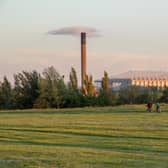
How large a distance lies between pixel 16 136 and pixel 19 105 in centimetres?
6320

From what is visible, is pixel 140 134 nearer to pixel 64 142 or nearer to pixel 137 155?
pixel 64 142

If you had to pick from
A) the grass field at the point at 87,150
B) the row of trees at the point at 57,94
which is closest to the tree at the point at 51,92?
the row of trees at the point at 57,94

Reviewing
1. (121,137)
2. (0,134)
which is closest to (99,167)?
(121,137)

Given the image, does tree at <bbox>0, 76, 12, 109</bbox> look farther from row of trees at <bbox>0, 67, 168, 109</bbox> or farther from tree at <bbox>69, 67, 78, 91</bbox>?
tree at <bbox>69, 67, 78, 91</bbox>

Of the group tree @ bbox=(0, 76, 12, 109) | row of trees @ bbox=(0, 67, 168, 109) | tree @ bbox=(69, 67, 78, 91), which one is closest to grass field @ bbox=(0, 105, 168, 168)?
row of trees @ bbox=(0, 67, 168, 109)

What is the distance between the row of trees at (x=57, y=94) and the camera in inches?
3410

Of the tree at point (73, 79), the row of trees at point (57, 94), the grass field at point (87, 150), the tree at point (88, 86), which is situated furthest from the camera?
the tree at point (73, 79)

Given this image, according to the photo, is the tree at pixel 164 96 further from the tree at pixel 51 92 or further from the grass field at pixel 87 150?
the grass field at pixel 87 150

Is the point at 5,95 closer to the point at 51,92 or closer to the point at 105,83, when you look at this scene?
the point at 51,92

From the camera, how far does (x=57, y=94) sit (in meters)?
87.9

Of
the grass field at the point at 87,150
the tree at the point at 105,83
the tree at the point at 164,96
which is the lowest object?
the grass field at the point at 87,150

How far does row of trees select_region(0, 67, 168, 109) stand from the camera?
3410 inches

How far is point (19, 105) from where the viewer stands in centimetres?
8856

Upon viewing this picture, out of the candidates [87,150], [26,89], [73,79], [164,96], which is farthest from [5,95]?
[87,150]
